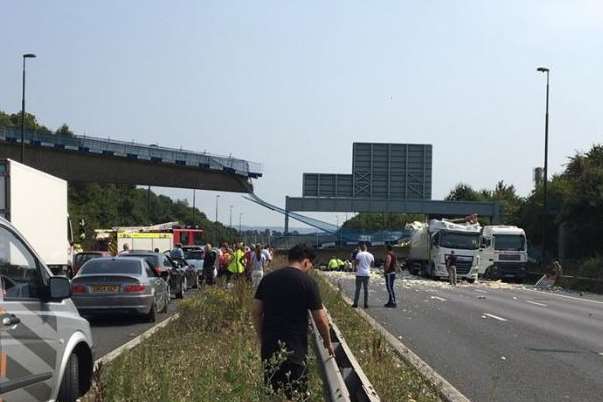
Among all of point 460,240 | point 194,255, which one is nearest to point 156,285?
point 194,255

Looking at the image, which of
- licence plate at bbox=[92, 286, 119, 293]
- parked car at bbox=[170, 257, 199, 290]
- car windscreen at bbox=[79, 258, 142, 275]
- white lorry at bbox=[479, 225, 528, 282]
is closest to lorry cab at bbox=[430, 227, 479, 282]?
white lorry at bbox=[479, 225, 528, 282]

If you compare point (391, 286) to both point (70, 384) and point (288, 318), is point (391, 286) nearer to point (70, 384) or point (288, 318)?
point (288, 318)

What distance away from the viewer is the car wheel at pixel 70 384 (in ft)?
22.1

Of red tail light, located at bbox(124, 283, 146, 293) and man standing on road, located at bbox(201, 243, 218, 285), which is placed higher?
red tail light, located at bbox(124, 283, 146, 293)

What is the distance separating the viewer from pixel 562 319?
65.7 feet

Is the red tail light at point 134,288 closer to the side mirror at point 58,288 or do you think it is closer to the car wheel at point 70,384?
the car wheel at point 70,384

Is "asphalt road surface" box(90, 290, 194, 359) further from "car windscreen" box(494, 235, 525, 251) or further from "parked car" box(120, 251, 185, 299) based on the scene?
"car windscreen" box(494, 235, 525, 251)

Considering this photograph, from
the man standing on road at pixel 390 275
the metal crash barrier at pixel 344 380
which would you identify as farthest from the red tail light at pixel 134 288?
the metal crash barrier at pixel 344 380

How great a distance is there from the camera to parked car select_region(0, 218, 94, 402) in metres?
5.64

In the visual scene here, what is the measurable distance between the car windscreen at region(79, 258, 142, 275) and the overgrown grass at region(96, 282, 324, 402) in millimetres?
3041

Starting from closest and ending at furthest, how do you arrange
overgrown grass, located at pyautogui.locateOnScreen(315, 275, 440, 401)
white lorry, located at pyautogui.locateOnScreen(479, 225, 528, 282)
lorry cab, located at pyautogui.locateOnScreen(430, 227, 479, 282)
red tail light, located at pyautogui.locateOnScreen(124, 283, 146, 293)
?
overgrown grass, located at pyautogui.locateOnScreen(315, 275, 440, 401) < red tail light, located at pyautogui.locateOnScreen(124, 283, 146, 293) < lorry cab, located at pyautogui.locateOnScreen(430, 227, 479, 282) < white lorry, located at pyautogui.locateOnScreen(479, 225, 528, 282)

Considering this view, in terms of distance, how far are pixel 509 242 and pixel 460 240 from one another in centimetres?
283

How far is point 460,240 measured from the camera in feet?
151

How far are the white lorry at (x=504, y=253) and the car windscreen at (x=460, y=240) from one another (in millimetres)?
861
